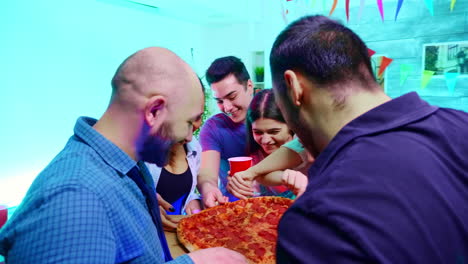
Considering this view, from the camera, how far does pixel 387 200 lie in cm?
67

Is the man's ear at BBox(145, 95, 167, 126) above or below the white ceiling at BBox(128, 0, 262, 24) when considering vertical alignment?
below

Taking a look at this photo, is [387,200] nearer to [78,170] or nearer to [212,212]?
[78,170]

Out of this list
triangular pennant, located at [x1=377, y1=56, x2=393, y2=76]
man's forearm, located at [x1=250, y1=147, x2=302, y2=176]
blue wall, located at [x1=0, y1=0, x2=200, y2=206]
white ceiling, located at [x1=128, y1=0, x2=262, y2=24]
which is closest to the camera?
man's forearm, located at [x1=250, y1=147, x2=302, y2=176]

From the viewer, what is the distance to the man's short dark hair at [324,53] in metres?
0.93

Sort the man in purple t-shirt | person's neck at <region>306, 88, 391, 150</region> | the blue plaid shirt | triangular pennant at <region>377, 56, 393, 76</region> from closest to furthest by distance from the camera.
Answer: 1. the blue plaid shirt
2. person's neck at <region>306, 88, 391, 150</region>
3. the man in purple t-shirt
4. triangular pennant at <region>377, 56, 393, 76</region>

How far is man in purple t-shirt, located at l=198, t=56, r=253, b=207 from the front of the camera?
8.23ft

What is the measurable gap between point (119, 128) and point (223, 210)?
3.80ft

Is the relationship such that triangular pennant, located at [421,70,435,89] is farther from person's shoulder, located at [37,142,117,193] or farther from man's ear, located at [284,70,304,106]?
person's shoulder, located at [37,142,117,193]

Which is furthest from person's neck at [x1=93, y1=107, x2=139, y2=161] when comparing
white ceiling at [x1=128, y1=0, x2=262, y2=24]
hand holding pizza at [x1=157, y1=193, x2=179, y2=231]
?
white ceiling at [x1=128, y1=0, x2=262, y2=24]

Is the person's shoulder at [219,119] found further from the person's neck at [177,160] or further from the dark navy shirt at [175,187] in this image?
the dark navy shirt at [175,187]

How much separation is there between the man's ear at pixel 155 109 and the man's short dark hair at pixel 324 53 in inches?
16.1

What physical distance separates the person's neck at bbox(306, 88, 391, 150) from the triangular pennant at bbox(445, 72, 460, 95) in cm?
278

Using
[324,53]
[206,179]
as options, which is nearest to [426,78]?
[206,179]

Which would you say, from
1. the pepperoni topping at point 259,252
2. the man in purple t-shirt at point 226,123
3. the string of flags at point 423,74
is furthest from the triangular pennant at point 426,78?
the pepperoni topping at point 259,252
